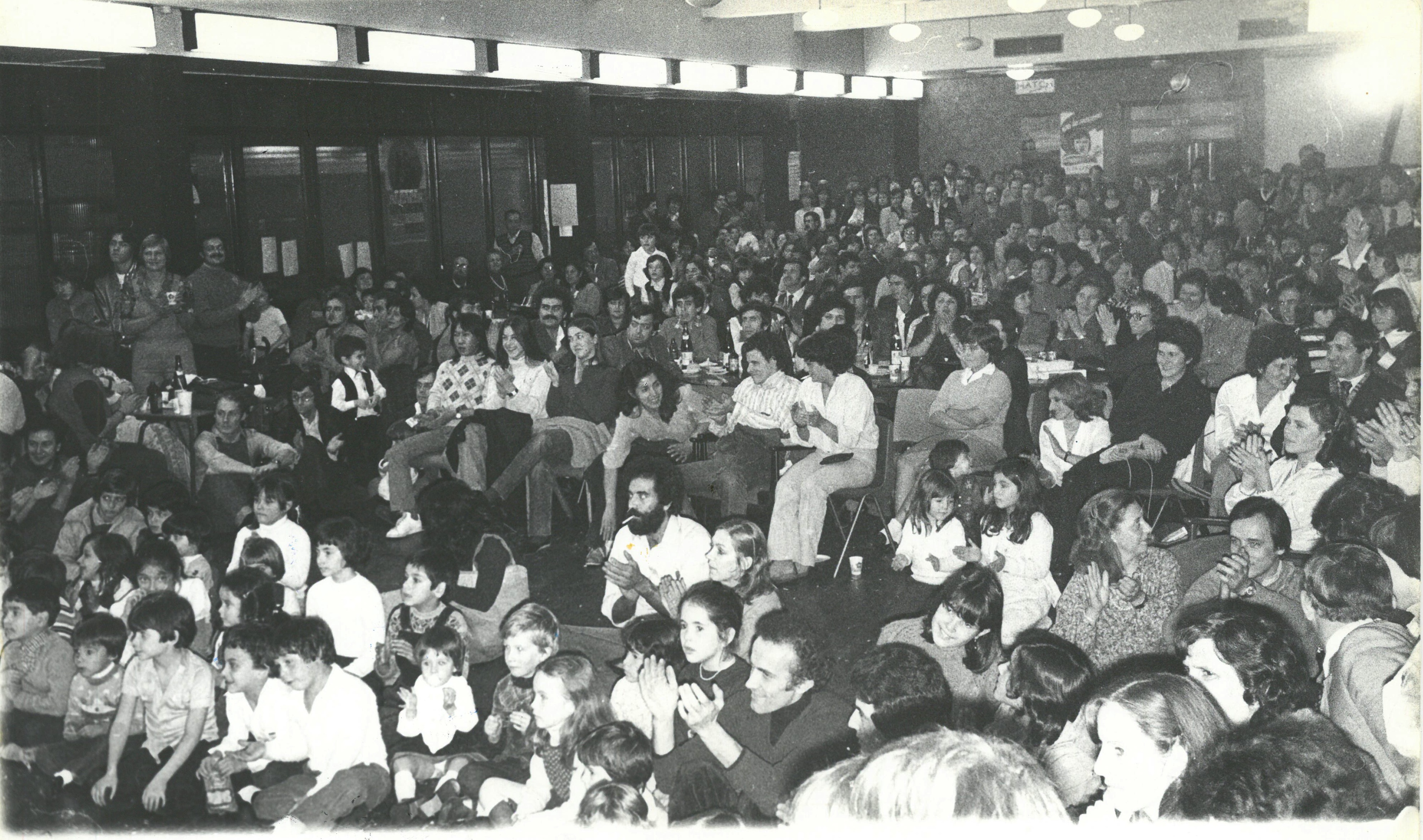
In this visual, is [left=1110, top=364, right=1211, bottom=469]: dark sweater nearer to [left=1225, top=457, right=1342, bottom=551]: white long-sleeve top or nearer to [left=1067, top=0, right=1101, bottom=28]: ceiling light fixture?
[left=1225, top=457, right=1342, bottom=551]: white long-sleeve top

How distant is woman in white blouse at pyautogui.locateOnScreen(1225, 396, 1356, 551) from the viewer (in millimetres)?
5262

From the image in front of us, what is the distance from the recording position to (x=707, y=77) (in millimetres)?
15438

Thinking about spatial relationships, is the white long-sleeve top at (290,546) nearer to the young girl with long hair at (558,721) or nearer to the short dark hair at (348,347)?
the young girl with long hair at (558,721)

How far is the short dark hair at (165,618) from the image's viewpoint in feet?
14.7

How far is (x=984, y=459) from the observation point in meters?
6.61

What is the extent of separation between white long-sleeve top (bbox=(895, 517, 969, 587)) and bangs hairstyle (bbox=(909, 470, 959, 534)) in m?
0.02

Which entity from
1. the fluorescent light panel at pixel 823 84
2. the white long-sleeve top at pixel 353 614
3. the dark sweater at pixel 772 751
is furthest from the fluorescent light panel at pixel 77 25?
the fluorescent light panel at pixel 823 84

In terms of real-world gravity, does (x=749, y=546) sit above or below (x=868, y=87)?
below

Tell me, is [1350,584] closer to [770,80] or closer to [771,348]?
[771,348]

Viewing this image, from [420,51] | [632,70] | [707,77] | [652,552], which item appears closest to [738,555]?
[652,552]

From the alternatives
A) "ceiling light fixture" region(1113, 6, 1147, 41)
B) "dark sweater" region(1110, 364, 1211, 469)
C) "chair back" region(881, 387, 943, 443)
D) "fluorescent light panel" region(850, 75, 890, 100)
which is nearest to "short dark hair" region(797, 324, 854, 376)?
"chair back" region(881, 387, 943, 443)

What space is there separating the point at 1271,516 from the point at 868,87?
16.8 meters

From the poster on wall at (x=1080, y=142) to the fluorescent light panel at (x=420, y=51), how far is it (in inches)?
491

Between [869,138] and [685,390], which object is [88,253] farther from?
[869,138]
